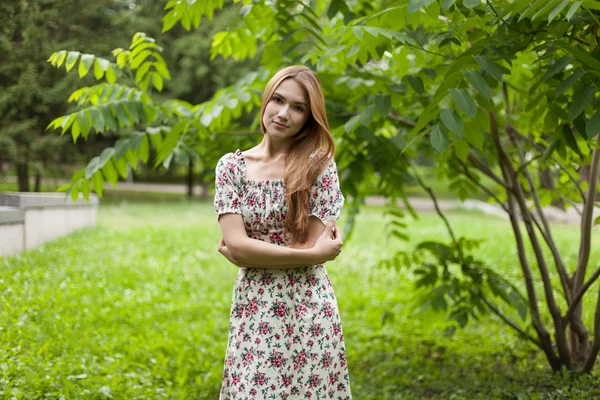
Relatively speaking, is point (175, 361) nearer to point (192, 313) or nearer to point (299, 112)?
point (192, 313)

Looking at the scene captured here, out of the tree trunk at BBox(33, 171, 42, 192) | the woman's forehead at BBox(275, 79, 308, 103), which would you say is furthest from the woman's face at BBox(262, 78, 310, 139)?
the tree trunk at BBox(33, 171, 42, 192)

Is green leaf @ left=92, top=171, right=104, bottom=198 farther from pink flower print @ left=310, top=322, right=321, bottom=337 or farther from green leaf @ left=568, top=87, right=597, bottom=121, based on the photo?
green leaf @ left=568, top=87, right=597, bottom=121

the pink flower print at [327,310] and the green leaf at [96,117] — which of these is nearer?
the pink flower print at [327,310]

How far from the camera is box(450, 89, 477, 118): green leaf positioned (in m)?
2.55

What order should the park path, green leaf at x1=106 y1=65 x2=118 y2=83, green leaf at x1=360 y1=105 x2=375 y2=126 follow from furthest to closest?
the park path → green leaf at x1=106 y1=65 x2=118 y2=83 → green leaf at x1=360 y1=105 x2=375 y2=126

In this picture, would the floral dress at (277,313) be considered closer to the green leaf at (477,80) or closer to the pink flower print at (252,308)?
the pink flower print at (252,308)

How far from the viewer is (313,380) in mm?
2482

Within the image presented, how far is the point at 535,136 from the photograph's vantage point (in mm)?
4711

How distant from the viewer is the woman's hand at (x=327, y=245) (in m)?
2.39

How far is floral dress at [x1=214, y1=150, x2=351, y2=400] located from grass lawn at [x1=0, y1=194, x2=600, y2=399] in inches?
66.1

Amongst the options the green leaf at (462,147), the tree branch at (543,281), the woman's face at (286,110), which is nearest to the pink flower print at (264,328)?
the woman's face at (286,110)

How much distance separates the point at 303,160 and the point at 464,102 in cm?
69

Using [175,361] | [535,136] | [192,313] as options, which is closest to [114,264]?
[192,313]

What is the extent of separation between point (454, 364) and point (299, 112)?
3.42 m
